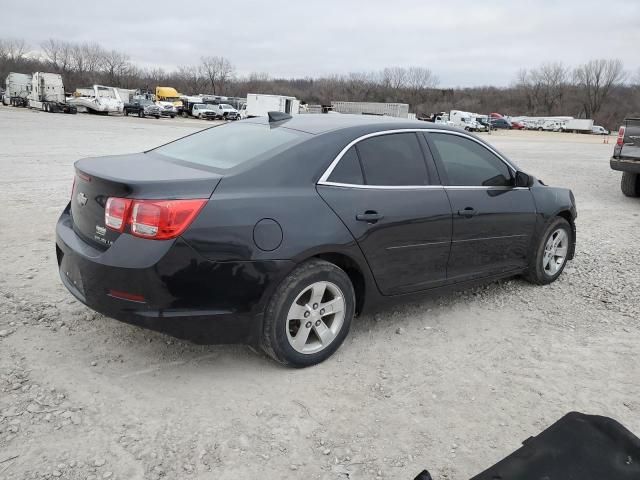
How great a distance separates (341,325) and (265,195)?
1016mm

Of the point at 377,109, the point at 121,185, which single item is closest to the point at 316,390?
the point at 121,185

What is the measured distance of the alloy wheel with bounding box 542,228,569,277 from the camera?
516 cm

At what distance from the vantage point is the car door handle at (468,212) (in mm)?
4111

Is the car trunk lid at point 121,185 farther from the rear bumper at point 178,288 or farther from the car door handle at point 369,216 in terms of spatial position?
the car door handle at point 369,216

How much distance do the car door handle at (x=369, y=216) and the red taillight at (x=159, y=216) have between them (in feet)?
3.42

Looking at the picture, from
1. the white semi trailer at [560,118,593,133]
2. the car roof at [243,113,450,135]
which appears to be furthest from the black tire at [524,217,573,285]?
the white semi trailer at [560,118,593,133]

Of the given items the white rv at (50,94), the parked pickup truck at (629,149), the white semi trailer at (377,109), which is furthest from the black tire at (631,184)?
the white semi trailer at (377,109)

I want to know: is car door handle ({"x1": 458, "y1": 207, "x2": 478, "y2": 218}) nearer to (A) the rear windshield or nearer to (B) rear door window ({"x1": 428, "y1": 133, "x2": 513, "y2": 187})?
(B) rear door window ({"x1": 428, "y1": 133, "x2": 513, "y2": 187})

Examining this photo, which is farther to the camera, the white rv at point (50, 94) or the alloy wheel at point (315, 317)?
the white rv at point (50, 94)

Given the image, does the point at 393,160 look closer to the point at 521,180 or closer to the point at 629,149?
the point at 521,180

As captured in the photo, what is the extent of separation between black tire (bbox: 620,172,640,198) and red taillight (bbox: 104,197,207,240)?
1080 centimetres

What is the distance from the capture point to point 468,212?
416 centimetres

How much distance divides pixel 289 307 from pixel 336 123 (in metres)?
1.45

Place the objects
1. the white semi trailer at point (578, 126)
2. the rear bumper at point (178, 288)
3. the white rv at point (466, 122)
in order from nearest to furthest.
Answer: the rear bumper at point (178, 288)
the white rv at point (466, 122)
the white semi trailer at point (578, 126)
